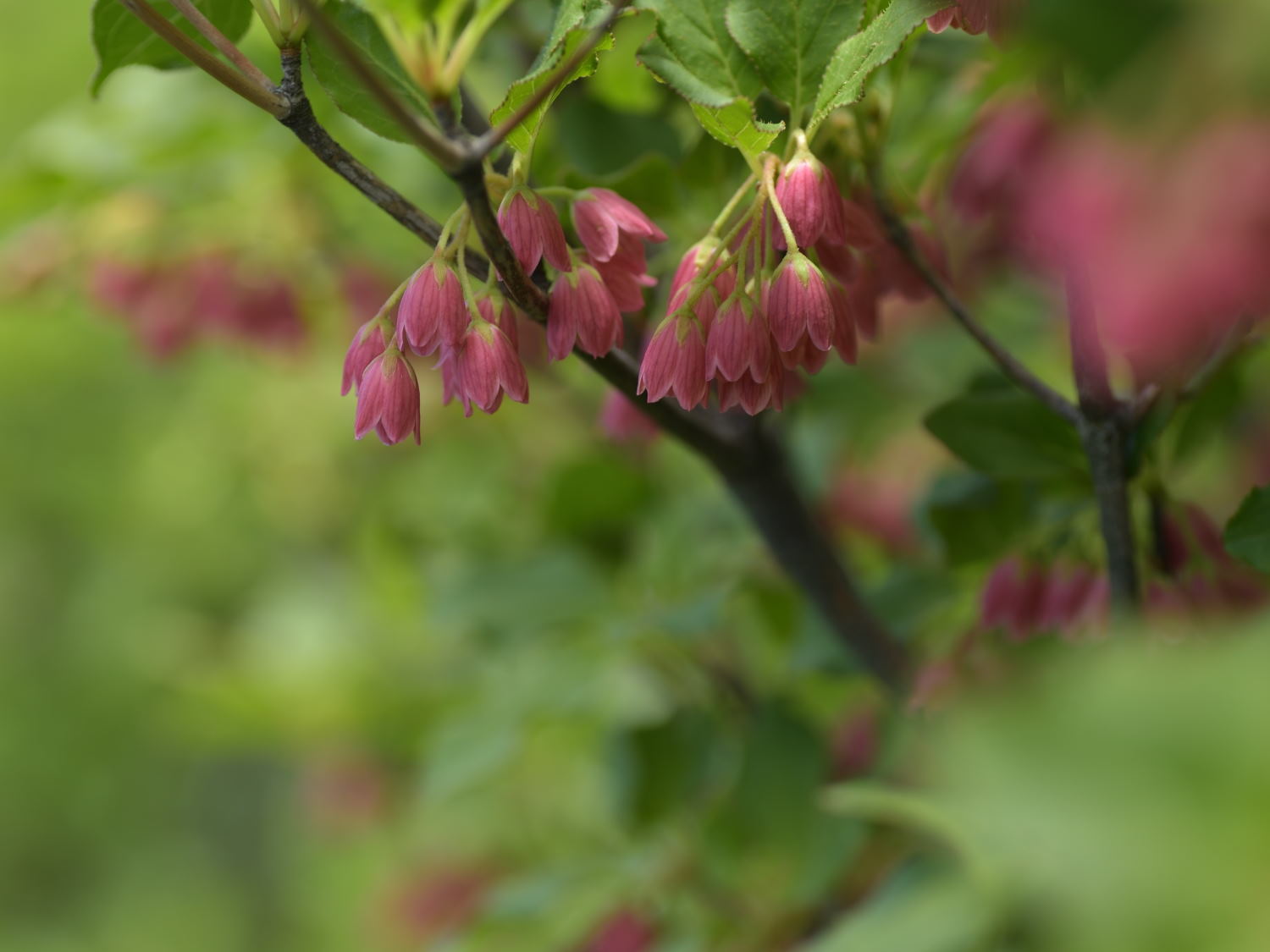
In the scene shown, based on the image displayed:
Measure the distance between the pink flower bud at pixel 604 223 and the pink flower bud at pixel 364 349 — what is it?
10 centimetres

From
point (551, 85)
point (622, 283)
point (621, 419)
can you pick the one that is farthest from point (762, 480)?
point (551, 85)

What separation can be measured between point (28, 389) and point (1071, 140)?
4963 mm

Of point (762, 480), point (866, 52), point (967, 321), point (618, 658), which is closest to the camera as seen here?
point (866, 52)

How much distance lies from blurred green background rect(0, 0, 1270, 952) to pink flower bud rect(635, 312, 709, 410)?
4.5 inches

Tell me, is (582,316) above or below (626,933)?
above

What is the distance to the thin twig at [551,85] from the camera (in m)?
0.42

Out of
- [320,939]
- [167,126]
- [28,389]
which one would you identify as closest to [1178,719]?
[167,126]

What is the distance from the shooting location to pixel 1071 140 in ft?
1.12

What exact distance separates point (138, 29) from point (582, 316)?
0.23 m

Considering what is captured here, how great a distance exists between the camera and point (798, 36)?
1.67ft

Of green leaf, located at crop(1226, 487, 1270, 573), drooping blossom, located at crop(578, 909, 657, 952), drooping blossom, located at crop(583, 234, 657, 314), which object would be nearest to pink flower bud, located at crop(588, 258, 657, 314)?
drooping blossom, located at crop(583, 234, 657, 314)

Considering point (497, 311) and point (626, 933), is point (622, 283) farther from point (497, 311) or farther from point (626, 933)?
point (626, 933)

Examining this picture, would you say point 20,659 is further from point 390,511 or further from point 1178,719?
point 1178,719

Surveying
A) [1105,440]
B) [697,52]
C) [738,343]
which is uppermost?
[697,52]
